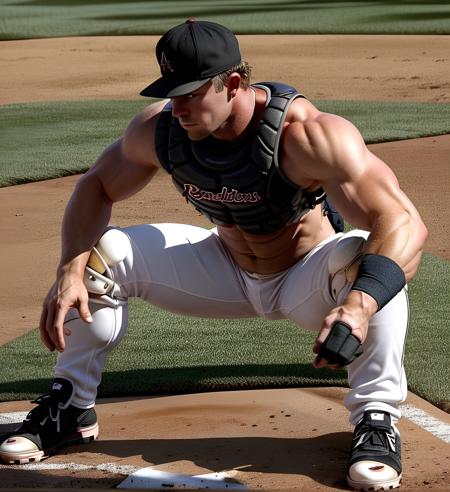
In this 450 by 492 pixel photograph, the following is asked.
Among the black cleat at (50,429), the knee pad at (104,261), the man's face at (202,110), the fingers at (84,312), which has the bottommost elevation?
the black cleat at (50,429)

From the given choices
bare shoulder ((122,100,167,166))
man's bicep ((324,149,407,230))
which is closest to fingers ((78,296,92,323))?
bare shoulder ((122,100,167,166))

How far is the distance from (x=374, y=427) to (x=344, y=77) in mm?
14807

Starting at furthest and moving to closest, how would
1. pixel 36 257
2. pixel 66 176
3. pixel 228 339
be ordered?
pixel 66 176, pixel 36 257, pixel 228 339

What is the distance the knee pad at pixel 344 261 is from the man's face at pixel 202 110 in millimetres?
616

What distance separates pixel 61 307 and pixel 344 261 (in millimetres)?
1025

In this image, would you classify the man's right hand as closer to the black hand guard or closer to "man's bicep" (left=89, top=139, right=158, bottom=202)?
"man's bicep" (left=89, top=139, right=158, bottom=202)

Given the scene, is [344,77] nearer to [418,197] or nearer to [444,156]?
[444,156]

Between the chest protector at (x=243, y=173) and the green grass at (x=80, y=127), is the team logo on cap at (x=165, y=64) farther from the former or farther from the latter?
the green grass at (x=80, y=127)

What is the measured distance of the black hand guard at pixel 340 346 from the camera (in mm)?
3336

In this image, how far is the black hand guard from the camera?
334cm

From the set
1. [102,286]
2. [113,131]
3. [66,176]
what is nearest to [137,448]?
[102,286]

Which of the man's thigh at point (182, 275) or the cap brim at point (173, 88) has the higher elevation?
the cap brim at point (173, 88)

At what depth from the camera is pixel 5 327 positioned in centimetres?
623

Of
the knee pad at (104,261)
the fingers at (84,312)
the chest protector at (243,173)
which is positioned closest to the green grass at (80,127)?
the knee pad at (104,261)
